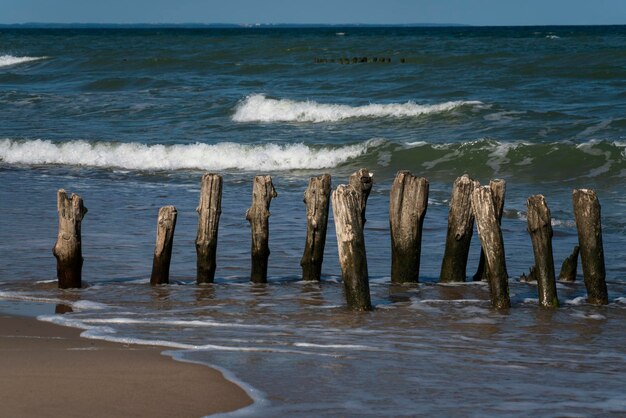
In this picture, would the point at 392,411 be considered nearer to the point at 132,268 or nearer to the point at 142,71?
the point at 132,268

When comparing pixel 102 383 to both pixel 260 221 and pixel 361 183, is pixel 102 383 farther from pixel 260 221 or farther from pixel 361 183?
pixel 361 183

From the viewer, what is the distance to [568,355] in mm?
→ 7039

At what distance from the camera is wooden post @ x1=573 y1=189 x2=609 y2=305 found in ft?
26.7

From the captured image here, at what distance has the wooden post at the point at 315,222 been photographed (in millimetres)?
8922

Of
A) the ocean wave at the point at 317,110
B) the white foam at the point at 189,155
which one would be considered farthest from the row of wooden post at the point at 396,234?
the ocean wave at the point at 317,110

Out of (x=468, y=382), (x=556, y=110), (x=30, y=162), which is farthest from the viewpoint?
(x=556, y=110)

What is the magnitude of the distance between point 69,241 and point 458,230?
323 cm

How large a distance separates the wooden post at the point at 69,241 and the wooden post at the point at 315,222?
1862mm

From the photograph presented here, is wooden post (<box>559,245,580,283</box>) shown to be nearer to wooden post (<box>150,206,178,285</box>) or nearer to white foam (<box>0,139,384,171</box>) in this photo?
wooden post (<box>150,206,178,285</box>)

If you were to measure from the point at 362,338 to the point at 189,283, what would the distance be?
253 cm

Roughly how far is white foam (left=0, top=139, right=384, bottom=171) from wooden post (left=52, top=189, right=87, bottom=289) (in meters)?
10.7

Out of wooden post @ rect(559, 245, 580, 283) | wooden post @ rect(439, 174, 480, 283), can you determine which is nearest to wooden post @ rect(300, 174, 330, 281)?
wooden post @ rect(439, 174, 480, 283)

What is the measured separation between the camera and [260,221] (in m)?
9.20

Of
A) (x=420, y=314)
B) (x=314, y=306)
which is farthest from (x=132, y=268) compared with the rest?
(x=420, y=314)
